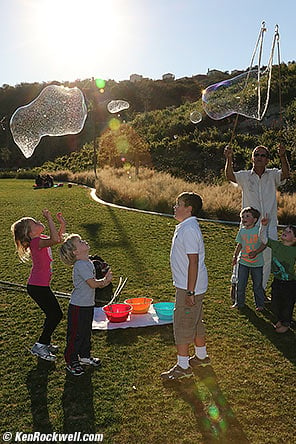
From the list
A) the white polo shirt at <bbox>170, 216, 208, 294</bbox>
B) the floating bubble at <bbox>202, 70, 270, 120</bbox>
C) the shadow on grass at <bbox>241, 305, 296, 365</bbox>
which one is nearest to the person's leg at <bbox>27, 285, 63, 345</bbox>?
the white polo shirt at <bbox>170, 216, 208, 294</bbox>

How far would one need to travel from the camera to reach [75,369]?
4066 millimetres

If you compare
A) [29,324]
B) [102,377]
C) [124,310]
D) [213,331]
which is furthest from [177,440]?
[29,324]

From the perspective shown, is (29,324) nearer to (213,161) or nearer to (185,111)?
(213,161)

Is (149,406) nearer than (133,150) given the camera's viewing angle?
Yes

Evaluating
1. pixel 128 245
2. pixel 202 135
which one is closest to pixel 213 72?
pixel 202 135

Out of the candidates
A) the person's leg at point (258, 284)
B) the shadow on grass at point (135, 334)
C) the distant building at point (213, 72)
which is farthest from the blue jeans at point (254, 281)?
the distant building at point (213, 72)

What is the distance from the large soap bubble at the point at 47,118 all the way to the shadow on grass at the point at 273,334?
15.9 ft

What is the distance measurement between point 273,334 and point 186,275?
1764 millimetres

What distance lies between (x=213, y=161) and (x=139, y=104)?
41.1 m

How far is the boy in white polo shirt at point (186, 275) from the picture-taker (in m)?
3.76

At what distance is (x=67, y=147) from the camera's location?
62125 millimetres

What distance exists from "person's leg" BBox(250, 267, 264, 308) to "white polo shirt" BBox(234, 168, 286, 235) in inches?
24.4

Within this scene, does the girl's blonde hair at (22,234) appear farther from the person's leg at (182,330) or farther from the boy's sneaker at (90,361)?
the person's leg at (182,330)

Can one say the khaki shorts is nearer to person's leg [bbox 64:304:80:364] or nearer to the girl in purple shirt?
person's leg [bbox 64:304:80:364]
